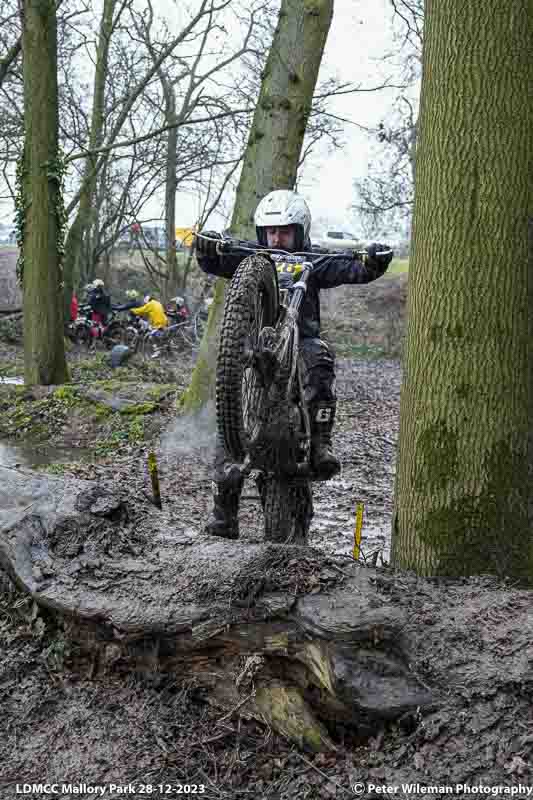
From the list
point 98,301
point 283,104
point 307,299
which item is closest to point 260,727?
point 307,299

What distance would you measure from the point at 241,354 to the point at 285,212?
1.35 metres

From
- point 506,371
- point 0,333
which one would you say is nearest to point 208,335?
point 506,371

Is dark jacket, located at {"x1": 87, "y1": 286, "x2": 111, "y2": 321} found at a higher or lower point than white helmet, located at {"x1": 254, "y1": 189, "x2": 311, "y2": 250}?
lower

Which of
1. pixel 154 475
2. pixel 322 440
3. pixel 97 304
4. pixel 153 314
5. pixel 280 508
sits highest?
pixel 322 440

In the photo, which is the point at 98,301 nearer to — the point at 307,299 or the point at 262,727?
the point at 307,299

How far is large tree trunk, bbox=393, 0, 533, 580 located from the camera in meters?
3.69

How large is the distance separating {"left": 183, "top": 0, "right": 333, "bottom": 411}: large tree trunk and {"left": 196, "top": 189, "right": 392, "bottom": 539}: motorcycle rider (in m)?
4.42

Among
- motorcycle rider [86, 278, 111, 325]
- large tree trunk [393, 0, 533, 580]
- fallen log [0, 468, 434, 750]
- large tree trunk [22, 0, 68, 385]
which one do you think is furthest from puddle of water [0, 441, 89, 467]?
motorcycle rider [86, 278, 111, 325]

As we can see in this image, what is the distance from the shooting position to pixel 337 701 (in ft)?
9.20

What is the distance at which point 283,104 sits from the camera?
9.38 m

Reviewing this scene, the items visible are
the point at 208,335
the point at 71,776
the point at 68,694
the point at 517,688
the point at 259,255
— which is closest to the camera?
the point at 517,688

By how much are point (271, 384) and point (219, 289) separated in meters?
5.96

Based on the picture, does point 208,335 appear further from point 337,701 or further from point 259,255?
point 337,701

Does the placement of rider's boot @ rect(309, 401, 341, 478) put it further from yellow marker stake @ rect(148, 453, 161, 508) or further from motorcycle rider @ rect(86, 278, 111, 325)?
motorcycle rider @ rect(86, 278, 111, 325)
